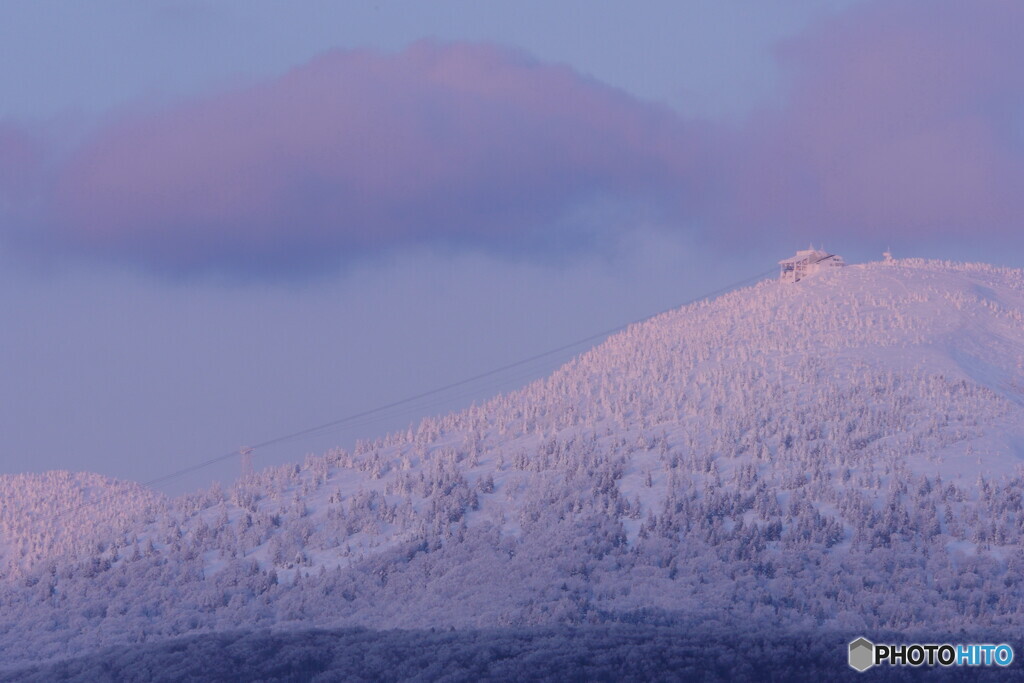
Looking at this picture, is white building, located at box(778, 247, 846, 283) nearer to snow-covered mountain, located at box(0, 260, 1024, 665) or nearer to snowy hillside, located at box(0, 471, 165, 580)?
snow-covered mountain, located at box(0, 260, 1024, 665)

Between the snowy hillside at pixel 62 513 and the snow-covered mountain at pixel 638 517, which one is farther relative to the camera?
the snowy hillside at pixel 62 513

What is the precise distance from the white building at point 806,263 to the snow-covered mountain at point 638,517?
87.5 feet

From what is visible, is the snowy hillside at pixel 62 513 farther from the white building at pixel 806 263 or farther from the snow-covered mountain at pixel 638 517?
the white building at pixel 806 263

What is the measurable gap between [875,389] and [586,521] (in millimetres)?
28822

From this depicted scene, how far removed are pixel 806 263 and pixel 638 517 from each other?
237ft

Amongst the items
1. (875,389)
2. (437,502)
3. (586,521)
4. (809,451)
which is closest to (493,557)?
(586,521)

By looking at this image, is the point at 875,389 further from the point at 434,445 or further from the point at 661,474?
the point at 434,445

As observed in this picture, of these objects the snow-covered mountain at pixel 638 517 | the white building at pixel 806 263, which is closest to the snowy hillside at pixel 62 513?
the snow-covered mountain at pixel 638 517

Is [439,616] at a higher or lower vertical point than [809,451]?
lower

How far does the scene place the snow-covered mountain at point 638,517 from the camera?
69312 millimetres

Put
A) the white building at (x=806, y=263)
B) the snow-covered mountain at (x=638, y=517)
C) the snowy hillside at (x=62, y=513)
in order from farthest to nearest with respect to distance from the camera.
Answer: the white building at (x=806, y=263), the snowy hillside at (x=62, y=513), the snow-covered mountain at (x=638, y=517)

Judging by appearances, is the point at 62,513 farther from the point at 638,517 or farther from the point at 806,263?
the point at 806,263

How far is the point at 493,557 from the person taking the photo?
251 feet

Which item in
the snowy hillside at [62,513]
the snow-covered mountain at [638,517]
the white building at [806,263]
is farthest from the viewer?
the white building at [806,263]
